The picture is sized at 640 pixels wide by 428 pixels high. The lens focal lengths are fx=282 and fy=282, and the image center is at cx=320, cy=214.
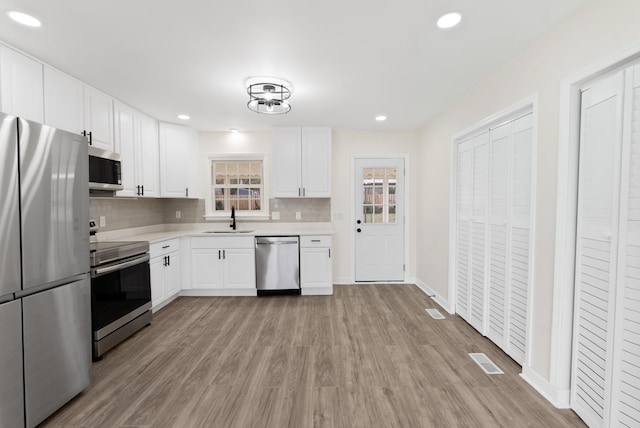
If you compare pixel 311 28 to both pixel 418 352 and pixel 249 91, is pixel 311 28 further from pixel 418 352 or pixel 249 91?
pixel 418 352

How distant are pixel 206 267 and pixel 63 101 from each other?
7.96 ft

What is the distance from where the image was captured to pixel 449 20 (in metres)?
1.79

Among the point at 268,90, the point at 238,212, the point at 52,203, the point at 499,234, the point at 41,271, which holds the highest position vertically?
the point at 268,90

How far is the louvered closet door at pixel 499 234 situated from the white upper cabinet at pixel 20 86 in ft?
12.6

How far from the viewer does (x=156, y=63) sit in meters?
2.34

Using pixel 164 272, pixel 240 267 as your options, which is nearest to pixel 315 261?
A: pixel 240 267

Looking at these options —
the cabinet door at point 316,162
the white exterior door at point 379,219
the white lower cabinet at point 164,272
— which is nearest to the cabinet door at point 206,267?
the white lower cabinet at point 164,272

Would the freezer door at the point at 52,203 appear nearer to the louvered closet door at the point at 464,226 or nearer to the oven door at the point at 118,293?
the oven door at the point at 118,293

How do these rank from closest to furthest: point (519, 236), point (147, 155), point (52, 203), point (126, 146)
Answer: point (52, 203), point (519, 236), point (126, 146), point (147, 155)

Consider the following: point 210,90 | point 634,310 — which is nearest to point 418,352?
point 634,310

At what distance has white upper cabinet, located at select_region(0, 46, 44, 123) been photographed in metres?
2.00

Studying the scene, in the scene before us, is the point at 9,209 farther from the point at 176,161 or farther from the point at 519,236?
the point at 519,236

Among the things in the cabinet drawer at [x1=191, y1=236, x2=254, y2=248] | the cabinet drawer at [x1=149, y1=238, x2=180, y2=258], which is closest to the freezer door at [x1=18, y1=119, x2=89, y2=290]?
the cabinet drawer at [x1=149, y1=238, x2=180, y2=258]

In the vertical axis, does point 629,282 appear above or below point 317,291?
above
